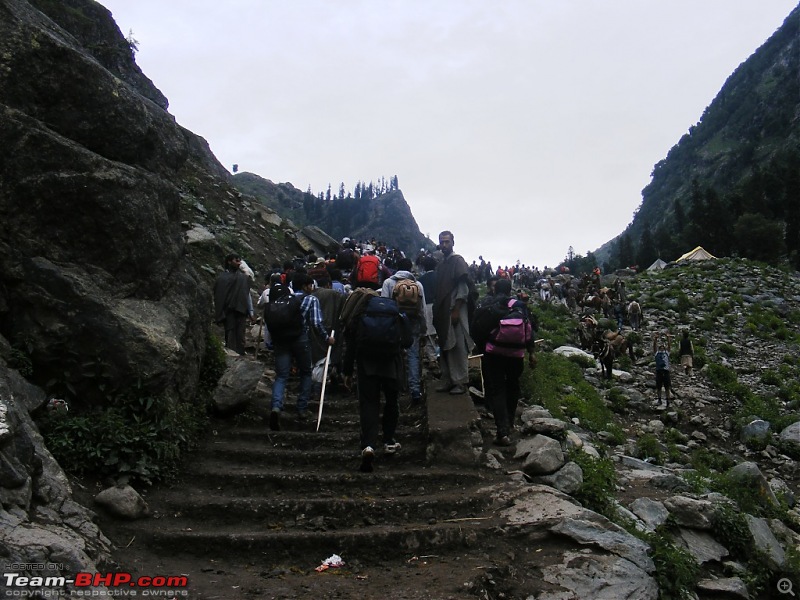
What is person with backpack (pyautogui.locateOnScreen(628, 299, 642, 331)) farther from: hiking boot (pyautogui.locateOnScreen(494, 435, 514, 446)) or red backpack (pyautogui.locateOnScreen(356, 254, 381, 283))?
hiking boot (pyautogui.locateOnScreen(494, 435, 514, 446))

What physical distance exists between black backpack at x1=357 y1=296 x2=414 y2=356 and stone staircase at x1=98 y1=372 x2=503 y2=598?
1.10 metres

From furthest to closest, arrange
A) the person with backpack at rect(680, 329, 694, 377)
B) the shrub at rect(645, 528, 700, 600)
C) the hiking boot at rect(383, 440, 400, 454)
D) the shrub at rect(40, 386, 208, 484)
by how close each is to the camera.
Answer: the person with backpack at rect(680, 329, 694, 377)
the hiking boot at rect(383, 440, 400, 454)
the shrub at rect(40, 386, 208, 484)
the shrub at rect(645, 528, 700, 600)

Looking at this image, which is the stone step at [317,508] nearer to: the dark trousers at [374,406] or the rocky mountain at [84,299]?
the rocky mountain at [84,299]

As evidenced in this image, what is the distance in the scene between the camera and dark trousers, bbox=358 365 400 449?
6.10 meters

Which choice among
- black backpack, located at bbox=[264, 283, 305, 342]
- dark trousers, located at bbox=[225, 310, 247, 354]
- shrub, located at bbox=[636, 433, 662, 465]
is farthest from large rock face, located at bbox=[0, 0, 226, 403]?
shrub, located at bbox=[636, 433, 662, 465]

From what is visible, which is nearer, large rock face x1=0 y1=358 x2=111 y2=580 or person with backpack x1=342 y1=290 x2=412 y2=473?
large rock face x1=0 y1=358 x2=111 y2=580

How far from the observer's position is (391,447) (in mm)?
6422

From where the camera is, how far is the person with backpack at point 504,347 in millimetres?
7055

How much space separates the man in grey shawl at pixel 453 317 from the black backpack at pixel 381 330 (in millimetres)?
1349

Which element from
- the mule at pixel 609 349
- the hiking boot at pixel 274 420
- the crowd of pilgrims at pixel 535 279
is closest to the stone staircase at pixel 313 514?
the hiking boot at pixel 274 420

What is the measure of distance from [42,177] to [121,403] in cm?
234

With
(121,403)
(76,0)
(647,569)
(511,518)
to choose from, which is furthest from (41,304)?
(76,0)

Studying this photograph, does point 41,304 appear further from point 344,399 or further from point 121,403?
point 344,399

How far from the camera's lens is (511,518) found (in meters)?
5.32
